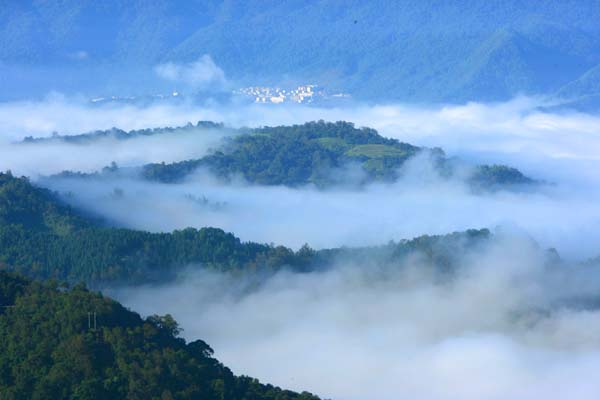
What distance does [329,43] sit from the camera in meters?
150

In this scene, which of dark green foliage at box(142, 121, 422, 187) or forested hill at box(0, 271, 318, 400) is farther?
dark green foliage at box(142, 121, 422, 187)

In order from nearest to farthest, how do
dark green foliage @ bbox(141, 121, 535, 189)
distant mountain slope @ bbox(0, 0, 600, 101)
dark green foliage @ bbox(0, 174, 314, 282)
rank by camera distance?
dark green foliage @ bbox(0, 174, 314, 282) < dark green foliage @ bbox(141, 121, 535, 189) < distant mountain slope @ bbox(0, 0, 600, 101)

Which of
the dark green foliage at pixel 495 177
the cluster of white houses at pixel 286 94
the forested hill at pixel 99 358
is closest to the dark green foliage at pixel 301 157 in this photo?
the dark green foliage at pixel 495 177

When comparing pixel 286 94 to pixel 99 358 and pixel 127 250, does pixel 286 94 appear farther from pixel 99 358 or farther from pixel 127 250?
pixel 99 358

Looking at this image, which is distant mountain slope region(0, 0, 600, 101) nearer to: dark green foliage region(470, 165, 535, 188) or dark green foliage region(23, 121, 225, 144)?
dark green foliage region(23, 121, 225, 144)

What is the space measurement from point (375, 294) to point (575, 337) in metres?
8.97

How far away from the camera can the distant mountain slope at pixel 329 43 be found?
139 metres

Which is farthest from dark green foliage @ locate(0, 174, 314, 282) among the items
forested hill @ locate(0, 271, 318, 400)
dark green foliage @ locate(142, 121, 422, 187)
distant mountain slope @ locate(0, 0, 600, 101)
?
distant mountain slope @ locate(0, 0, 600, 101)

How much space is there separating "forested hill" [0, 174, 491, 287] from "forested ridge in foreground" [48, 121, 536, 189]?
75.1 feet

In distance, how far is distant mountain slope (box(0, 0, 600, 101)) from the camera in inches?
5472

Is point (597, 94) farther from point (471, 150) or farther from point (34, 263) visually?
point (34, 263)

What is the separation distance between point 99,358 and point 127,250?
23979 mm

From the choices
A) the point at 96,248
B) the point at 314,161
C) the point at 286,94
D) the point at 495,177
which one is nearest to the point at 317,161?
the point at 314,161

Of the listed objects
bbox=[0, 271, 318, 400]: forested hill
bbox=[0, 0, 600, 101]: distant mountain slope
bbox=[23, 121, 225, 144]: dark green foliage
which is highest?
bbox=[0, 0, 600, 101]: distant mountain slope
